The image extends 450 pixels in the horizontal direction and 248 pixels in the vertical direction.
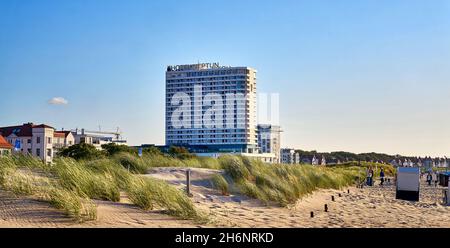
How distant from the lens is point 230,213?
1130 cm

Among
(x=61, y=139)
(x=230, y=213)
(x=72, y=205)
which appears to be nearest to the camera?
(x=72, y=205)

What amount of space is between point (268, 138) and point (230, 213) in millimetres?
150492

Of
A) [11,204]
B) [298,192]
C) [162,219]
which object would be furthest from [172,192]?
[298,192]

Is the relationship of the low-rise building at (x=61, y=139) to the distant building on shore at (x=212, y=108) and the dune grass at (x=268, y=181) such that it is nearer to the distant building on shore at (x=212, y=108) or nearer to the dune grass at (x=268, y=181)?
the distant building on shore at (x=212, y=108)

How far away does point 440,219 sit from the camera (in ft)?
44.0

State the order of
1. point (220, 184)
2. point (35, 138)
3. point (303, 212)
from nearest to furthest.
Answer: point (303, 212), point (220, 184), point (35, 138)

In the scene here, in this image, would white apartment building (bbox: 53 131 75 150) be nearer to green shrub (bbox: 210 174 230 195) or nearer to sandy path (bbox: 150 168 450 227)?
sandy path (bbox: 150 168 450 227)

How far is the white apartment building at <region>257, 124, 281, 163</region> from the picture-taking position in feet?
526

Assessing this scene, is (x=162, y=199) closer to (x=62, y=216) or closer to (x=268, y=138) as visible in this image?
(x=62, y=216)

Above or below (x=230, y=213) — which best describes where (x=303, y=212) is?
below

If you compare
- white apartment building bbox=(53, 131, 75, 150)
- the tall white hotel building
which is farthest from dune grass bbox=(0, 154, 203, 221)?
the tall white hotel building

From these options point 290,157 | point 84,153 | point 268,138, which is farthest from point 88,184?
point 268,138

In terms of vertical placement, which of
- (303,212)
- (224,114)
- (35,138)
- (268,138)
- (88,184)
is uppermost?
(224,114)

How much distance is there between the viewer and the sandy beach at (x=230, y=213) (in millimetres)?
8477
